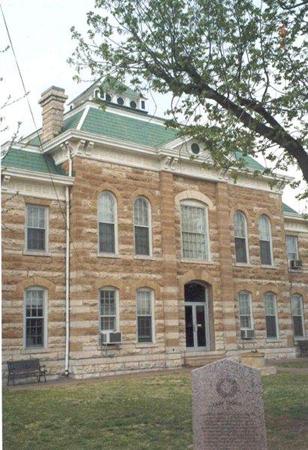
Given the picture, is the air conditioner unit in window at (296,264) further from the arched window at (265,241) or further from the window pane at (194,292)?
the window pane at (194,292)

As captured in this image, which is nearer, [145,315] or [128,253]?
[128,253]

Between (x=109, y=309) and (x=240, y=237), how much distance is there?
27.9ft

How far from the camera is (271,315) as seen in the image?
28.2m

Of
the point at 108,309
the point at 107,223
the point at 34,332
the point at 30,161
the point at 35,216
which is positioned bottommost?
the point at 34,332

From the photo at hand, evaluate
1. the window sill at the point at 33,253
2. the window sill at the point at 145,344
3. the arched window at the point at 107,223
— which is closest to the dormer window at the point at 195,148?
the arched window at the point at 107,223

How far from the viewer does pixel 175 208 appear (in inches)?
968

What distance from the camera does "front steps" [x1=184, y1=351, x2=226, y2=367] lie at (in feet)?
76.5

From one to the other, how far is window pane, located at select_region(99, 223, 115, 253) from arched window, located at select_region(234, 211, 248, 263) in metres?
7.19

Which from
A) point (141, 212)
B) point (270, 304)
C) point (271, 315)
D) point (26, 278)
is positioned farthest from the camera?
point (270, 304)

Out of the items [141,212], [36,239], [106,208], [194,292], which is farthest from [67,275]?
[194,292]

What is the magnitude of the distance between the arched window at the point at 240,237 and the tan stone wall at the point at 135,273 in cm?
34

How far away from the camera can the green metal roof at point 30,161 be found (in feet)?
70.3

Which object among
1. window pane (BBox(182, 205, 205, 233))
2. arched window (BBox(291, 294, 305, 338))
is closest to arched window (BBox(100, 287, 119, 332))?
window pane (BBox(182, 205, 205, 233))

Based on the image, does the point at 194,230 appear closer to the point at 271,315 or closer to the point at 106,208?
the point at 106,208
